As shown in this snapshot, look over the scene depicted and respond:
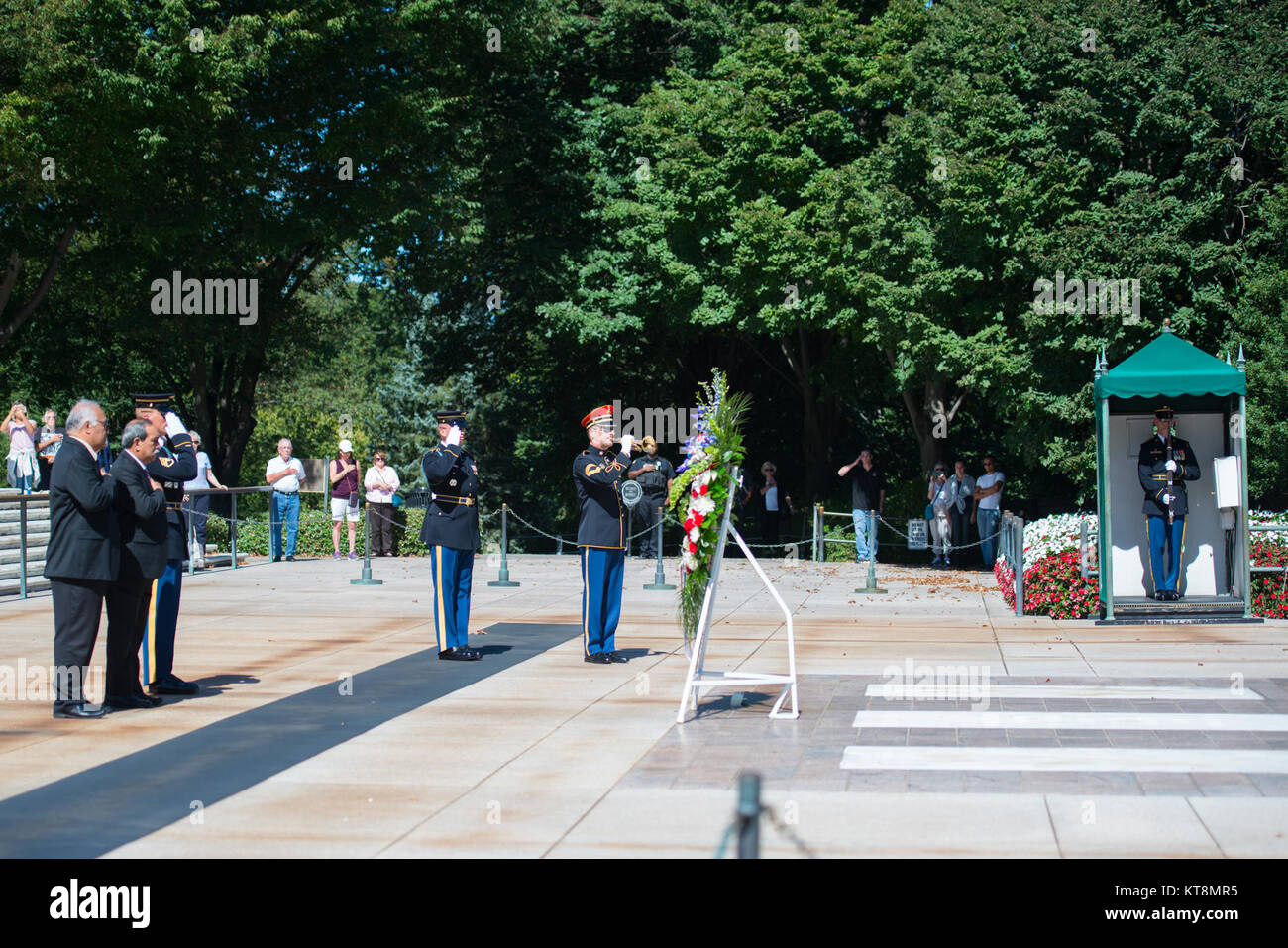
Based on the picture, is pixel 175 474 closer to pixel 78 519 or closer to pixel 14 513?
pixel 78 519

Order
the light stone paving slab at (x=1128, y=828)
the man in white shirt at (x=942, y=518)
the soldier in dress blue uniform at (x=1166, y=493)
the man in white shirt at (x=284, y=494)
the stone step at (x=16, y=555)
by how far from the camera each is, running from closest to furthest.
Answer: the light stone paving slab at (x=1128, y=828) < the soldier in dress blue uniform at (x=1166, y=493) < the stone step at (x=16, y=555) < the man in white shirt at (x=284, y=494) < the man in white shirt at (x=942, y=518)

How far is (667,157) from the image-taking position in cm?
2702

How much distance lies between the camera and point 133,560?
905cm

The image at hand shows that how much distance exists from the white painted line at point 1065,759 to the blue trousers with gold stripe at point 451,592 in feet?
15.4

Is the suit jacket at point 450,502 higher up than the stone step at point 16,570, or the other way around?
the suit jacket at point 450,502

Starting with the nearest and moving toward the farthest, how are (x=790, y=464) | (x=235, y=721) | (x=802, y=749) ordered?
(x=802, y=749)
(x=235, y=721)
(x=790, y=464)

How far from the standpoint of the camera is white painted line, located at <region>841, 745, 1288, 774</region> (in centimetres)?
729

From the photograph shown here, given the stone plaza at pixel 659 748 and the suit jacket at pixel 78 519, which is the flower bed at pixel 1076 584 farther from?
the suit jacket at pixel 78 519

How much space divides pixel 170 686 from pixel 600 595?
3627mm

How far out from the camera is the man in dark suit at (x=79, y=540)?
8633 mm

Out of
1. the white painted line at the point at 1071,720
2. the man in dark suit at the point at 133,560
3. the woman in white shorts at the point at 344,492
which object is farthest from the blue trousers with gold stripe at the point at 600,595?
the woman in white shorts at the point at 344,492

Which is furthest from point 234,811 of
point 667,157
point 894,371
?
point 667,157

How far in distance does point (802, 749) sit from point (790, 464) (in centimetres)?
2669

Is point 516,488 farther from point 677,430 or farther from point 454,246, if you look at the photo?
point 454,246
